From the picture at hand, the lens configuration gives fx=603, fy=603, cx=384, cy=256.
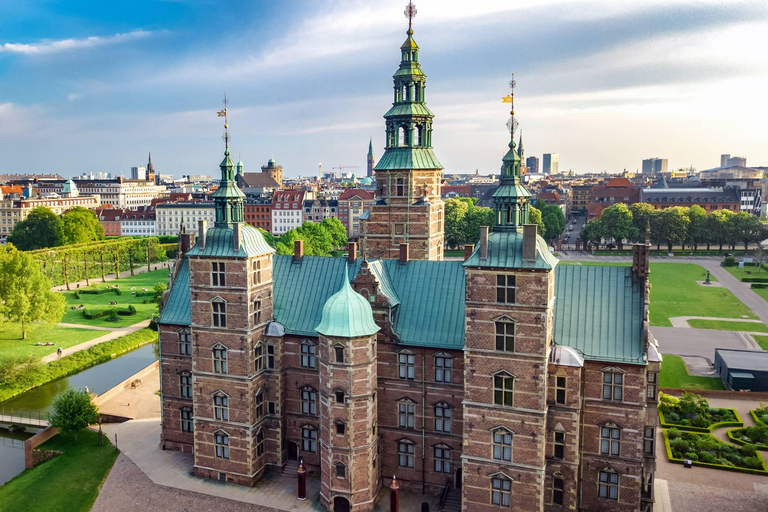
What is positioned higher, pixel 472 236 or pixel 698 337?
pixel 472 236

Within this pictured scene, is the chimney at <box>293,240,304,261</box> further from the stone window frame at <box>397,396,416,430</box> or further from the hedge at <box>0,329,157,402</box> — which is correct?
the hedge at <box>0,329,157,402</box>

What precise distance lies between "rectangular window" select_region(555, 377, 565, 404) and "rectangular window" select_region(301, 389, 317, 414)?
65.3 feet

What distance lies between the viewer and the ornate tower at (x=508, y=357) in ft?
134

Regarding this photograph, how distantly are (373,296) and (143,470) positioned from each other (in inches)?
1013

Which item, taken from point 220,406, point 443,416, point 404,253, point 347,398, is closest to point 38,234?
point 220,406

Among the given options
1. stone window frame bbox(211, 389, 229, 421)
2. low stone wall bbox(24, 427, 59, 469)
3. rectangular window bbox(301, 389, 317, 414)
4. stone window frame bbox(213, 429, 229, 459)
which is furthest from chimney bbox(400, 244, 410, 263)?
low stone wall bbox(24, 427, 59, 469)

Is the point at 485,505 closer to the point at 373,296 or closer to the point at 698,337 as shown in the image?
the point at 373,296

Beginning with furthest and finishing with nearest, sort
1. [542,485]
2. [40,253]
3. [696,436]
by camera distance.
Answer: [40,253], [696,436], [542,485]

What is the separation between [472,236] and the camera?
171500mm

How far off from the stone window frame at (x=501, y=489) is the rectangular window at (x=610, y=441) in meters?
7.33

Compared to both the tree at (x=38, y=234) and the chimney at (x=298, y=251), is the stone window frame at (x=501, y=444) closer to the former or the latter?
the chimney at (x=298, y=251)

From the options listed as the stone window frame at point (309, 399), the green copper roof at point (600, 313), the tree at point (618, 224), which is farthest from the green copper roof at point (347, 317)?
the tree at point (618, 224)

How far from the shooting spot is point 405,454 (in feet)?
161

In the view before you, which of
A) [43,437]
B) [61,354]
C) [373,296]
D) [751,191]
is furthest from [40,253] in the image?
[751,191]
